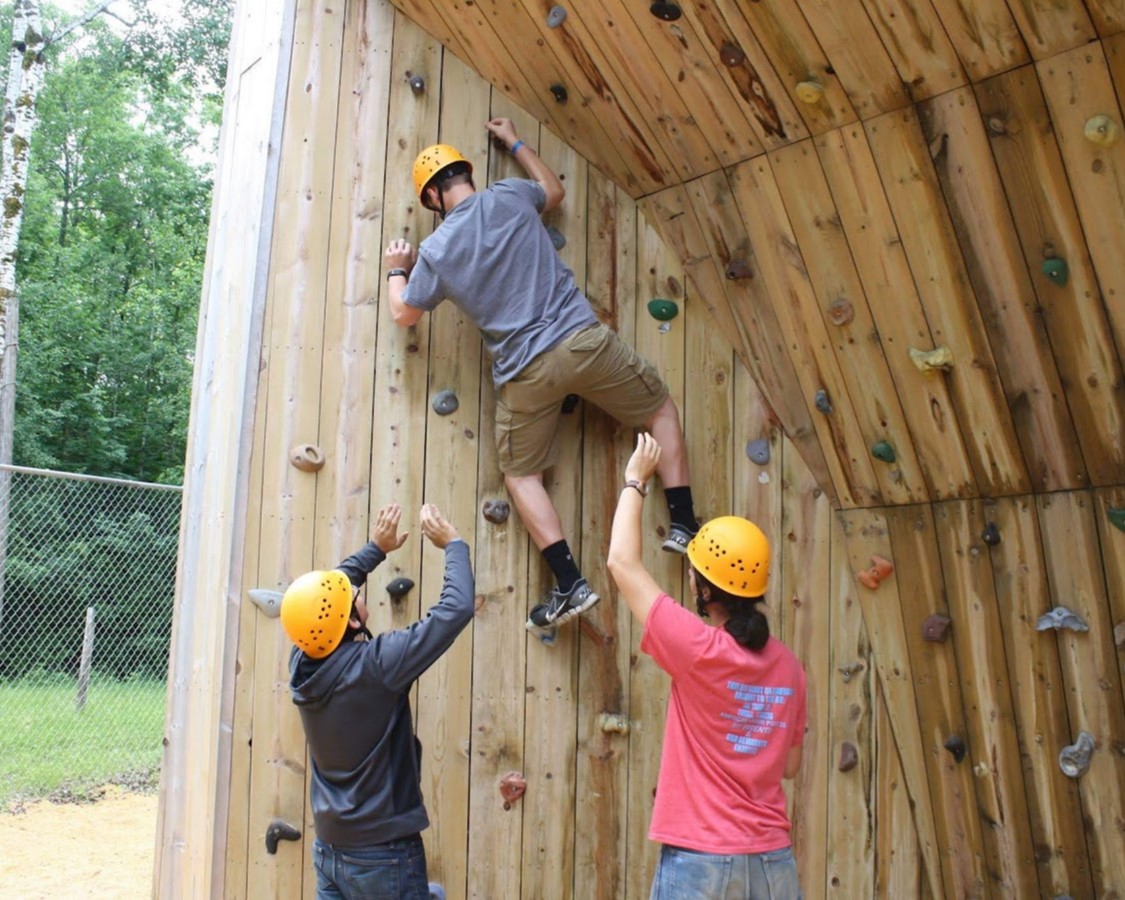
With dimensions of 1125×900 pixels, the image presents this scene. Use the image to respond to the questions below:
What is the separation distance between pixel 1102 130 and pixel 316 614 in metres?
2.08

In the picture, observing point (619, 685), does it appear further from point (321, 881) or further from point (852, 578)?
point (321, 881)

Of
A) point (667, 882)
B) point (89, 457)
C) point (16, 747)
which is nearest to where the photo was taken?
point (667, 882)

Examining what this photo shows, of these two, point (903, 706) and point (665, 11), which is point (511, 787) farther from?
point (665, 11)

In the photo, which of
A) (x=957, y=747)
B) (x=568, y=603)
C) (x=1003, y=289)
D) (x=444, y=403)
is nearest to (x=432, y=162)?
(x=444, y=403)

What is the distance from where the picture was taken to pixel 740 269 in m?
3.28

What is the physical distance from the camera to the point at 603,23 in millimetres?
3086

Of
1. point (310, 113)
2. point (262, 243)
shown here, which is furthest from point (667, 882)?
point (310, 113)

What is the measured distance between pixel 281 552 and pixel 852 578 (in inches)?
67.6

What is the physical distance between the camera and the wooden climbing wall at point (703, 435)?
9.10ft

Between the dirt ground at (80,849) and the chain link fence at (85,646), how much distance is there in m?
0.20

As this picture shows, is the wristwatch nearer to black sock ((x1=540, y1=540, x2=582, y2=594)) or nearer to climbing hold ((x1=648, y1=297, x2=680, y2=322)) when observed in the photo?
black sock ((x1=540, y1=540, x2=582, y2=594))

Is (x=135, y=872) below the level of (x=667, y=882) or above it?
below

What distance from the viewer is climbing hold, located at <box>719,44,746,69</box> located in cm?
286

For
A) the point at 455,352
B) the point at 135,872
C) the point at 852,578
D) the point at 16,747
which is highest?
the point at 455,352
